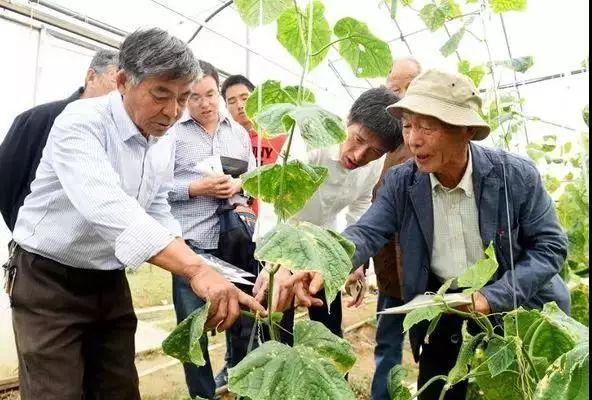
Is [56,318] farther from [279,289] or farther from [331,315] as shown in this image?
[331,315]

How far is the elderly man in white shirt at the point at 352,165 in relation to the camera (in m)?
1.62

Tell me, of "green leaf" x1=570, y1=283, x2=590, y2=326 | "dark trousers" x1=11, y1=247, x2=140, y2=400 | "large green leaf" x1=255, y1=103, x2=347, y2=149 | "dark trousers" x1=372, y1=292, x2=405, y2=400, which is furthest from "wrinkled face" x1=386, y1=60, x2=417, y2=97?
"large green leaf" x1=255, y1=103, x2=347, y2=149

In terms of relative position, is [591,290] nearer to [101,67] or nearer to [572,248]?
[572,248]

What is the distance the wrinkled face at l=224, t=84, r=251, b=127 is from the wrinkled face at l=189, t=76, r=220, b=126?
380 mm

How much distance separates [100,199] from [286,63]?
4.94 meters

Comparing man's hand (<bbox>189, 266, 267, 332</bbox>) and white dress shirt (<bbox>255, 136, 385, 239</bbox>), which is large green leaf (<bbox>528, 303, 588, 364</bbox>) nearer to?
man's hand (<bbox>189, 266, 267, 332</bbox>)

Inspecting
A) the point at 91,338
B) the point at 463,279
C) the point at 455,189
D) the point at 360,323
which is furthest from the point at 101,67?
the point at 360,323

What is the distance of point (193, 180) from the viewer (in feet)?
6.36

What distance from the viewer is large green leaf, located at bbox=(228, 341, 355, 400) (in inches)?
30.2

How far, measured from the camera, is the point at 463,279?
951 millimetres

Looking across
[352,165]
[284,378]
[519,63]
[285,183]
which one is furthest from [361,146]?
[284,378]

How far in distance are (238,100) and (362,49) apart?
144 centimetres

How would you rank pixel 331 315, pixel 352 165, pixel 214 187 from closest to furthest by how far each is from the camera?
pixel 352 165 → pixel 214 187 → pixel 331 315

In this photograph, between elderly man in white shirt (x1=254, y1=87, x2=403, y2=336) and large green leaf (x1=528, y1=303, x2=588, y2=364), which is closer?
large green leaf (x1=528, y1=303, x2=588, y2=364)
